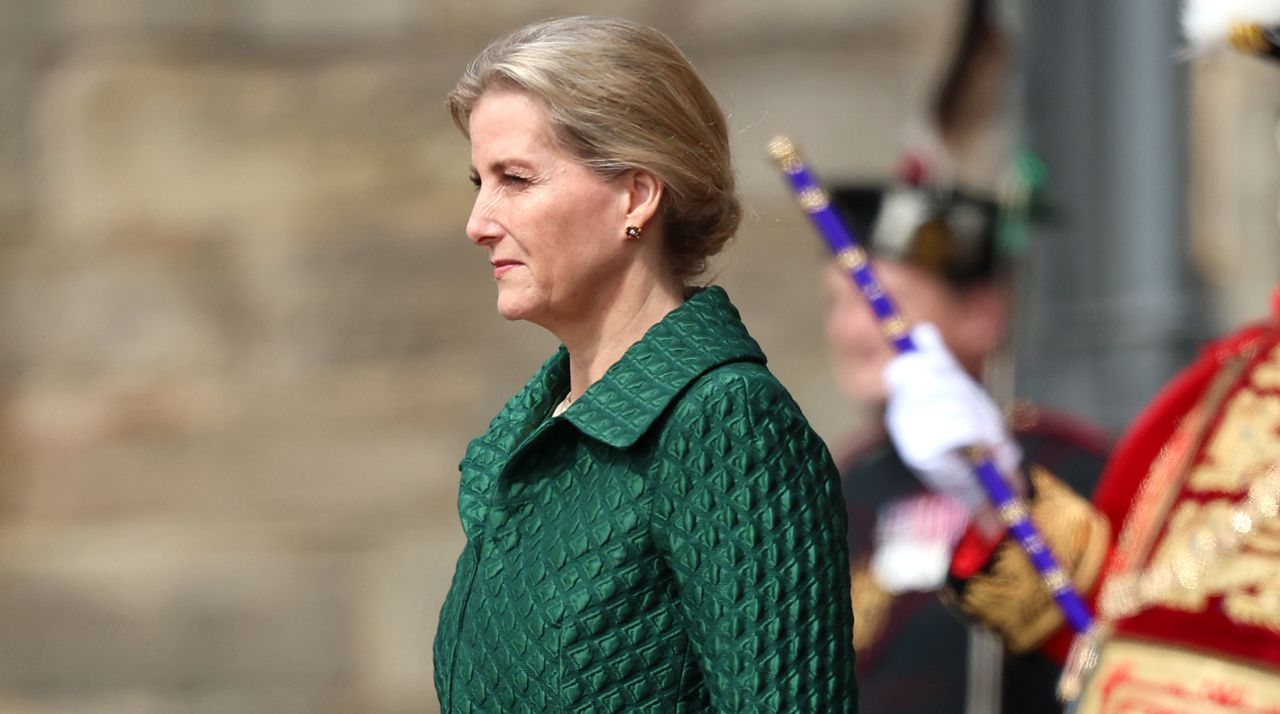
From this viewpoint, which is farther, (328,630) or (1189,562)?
(328,630)

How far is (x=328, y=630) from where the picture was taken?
15.8ft

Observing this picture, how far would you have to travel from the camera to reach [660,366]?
160 cm

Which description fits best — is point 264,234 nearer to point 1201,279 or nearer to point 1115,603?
point 1201,279

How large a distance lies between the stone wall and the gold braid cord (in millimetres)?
1872

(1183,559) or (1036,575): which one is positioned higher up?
(1036,575)

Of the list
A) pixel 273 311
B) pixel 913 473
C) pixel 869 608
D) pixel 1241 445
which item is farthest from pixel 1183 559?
pixel 273 311

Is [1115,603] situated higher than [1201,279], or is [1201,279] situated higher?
[1201,279]

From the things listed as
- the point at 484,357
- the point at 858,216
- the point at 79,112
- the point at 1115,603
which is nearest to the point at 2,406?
the point at 79,112

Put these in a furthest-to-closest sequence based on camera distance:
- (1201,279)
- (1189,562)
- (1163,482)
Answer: (1201,279)
(1163,482)
(1189,562)

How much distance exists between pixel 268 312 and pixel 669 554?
3482 millimetres

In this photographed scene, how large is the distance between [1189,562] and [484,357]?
2569mm

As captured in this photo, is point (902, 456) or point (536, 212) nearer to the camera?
point (536, 212)

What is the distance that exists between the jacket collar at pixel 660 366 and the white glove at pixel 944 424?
1.28 metres

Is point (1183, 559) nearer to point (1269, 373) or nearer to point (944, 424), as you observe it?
point (1269, 373)
